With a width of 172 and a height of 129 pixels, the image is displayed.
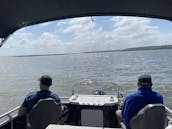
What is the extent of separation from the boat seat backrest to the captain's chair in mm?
938

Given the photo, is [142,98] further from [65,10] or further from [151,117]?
[65,10]

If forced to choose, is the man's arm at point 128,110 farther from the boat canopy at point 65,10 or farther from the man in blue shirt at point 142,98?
the boat canopy at point 65,10

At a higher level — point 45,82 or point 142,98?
point 45,82

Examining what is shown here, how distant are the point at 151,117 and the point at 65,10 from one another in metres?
1.46

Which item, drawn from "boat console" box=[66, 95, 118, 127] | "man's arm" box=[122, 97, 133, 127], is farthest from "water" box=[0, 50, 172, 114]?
"man's arm" box=[122, 97, 133, 127]

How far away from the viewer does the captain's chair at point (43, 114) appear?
384 cm

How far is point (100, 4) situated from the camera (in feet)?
10.5

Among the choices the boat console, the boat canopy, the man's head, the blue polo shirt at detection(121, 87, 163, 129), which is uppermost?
the boat canopy

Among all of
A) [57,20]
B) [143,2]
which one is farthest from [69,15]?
[143,2]

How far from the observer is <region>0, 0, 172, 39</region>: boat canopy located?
3062 mm

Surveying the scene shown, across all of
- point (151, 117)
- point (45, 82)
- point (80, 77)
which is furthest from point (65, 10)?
point (80, 77)

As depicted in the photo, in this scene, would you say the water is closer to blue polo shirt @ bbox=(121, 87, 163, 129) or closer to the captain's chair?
blue polo shirt @ bbox=(121, 87, 163, 129)

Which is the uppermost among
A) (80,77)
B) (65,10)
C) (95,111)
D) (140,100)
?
(65,10)

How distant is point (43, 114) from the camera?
12.8 ft
